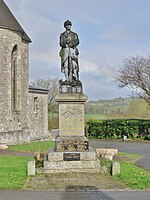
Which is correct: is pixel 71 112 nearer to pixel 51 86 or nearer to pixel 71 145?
pixel 71 145

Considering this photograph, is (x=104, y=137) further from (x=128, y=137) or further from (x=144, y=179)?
(x=144, y=179)

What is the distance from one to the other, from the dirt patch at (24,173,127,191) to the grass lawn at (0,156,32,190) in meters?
0.26

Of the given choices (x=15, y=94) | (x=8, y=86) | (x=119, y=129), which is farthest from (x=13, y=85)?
(x=119, y=129)

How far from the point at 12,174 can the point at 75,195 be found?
3501 mm

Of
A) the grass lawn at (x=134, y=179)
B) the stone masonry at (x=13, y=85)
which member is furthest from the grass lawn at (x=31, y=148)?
the grass lawn at (x=134, y=179)

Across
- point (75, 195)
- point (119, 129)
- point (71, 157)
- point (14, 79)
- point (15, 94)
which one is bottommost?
point (75, 195)

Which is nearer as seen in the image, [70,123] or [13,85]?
[70,123]

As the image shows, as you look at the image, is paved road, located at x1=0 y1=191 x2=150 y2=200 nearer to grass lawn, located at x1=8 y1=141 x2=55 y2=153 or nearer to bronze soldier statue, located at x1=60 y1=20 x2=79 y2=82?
bronze soldier statue, located at x1=60 y1=20 x2=79 y2=82

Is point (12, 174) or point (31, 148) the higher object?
point (31, 148)

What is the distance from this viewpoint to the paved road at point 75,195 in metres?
8.66

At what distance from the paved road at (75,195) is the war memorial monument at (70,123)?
2781 mm

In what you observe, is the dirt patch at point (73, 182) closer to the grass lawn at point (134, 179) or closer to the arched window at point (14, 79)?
the grass lawn at point (134, 179)

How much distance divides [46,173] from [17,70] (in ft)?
53.7

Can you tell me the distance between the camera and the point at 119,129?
3294 centimetres
